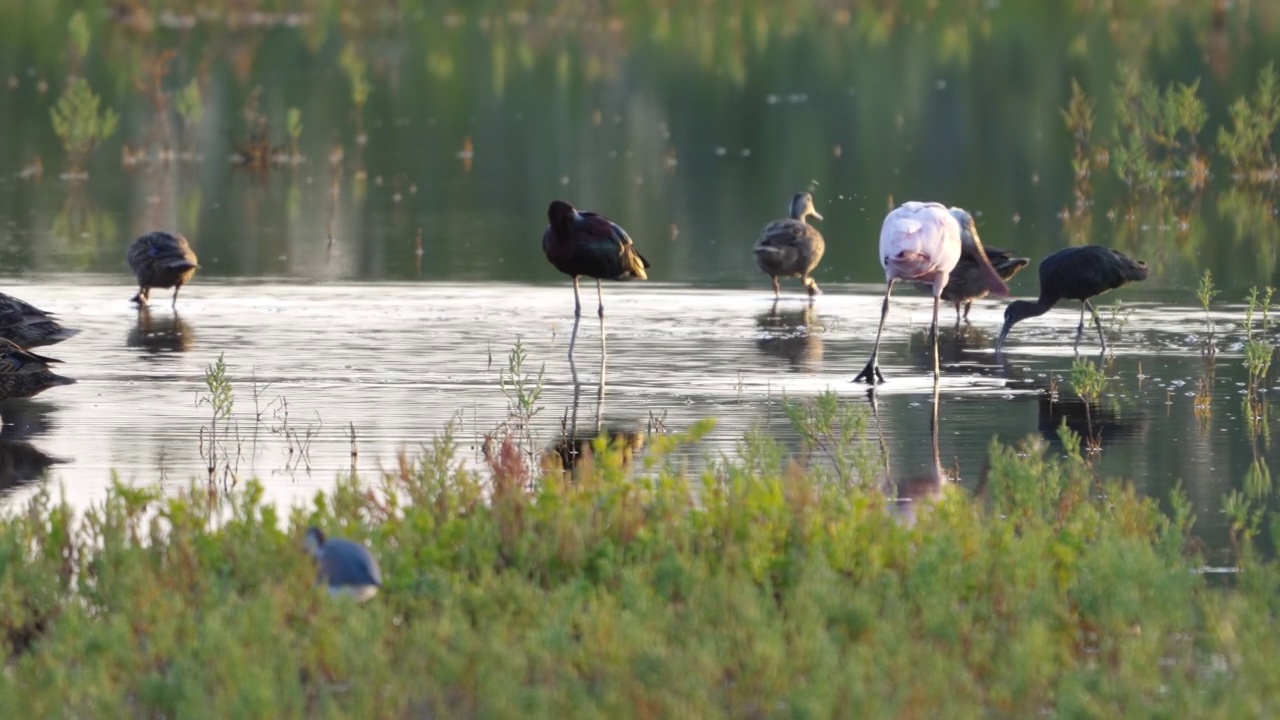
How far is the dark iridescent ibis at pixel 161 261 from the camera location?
59.5 ft

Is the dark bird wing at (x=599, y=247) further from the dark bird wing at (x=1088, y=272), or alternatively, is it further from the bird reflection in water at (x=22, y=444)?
the bird reflection in water at (x=22, y=444)

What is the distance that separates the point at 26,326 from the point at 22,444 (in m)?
2.73

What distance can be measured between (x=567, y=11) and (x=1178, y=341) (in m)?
45.1

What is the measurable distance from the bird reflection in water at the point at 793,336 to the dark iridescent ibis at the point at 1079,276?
1387mm

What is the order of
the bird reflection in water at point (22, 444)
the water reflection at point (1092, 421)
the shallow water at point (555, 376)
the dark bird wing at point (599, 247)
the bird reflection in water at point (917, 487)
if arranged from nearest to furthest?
the bird reflection in water at point (917, 487)
the bird reflection in water at point (22, 444)
the shallow water at point (555, 376)
the water reflection at point (1092, 421)
the dark bird wing at point (599, 247)

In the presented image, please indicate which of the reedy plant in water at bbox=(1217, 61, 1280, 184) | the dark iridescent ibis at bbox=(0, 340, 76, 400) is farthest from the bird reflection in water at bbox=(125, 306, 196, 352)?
the reedy plant in water at bbox=(1217, 61, 1280, 184)

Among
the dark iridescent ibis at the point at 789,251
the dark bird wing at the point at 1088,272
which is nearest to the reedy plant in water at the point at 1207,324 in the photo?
the dark bird wing at the point at 1088,272

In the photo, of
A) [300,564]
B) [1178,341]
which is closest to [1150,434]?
[1178,341]

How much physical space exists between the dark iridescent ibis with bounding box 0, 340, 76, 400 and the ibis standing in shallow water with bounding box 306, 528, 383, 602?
538cm

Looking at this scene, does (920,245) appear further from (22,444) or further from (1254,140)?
(1254,140)

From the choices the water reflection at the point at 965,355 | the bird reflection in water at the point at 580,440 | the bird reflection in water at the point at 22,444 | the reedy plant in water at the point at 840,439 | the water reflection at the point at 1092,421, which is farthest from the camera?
the water reflection at the point at 965,355

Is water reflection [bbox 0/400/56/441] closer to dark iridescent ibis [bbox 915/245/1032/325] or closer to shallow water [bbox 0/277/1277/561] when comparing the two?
shallow water [bbox 0/277/1277/561]

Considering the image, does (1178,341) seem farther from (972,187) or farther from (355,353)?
(972,187)

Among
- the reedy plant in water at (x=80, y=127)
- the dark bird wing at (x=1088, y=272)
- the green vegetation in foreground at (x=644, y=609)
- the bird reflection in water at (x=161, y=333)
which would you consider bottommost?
the green vegetation in foreground at (x=644, y=609)
